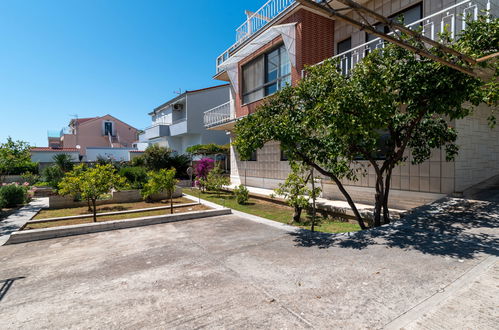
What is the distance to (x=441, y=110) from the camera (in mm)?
4777

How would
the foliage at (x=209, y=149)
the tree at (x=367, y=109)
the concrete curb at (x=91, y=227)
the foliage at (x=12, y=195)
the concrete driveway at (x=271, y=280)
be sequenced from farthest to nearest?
the foliage at (x=209, y=149)
the foliage at (x=12, y=195)
the concrete curb at (x=91, y=227)
the tree at (x=367, y=109)
the concrete driveway at (x=271, y=280)

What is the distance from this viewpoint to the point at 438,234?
4773 mm

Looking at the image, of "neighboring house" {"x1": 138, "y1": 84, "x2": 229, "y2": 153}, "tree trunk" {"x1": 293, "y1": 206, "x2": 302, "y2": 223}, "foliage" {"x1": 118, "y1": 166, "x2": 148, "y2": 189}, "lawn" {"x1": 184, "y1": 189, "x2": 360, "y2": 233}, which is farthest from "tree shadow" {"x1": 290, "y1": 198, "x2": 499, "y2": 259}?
"neighboring house" {"x1": 138, "y1": 84, "x2": 229, "y2": 153}

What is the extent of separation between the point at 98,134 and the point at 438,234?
45.3 metres

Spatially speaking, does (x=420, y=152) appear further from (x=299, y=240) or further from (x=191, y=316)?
(x=191, y=316)

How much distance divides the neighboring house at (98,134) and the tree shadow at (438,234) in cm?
3989

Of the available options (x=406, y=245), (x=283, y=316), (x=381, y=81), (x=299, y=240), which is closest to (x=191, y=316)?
(x=283, y=316)

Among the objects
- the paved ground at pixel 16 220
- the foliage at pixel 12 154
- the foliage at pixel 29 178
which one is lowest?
the paved ground at pixel 16 220

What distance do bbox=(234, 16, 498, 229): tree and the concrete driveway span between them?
1.90m

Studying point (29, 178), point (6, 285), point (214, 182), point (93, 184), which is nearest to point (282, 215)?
point (214, 182)

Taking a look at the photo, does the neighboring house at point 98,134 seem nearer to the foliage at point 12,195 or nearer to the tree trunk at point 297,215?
the foliage at point 12,195

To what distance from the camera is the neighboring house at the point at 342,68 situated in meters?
7.12

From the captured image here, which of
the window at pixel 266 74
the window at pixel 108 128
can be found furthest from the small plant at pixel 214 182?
the window at pixel 108 128

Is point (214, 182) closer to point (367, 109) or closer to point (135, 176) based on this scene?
point (135, 176)
